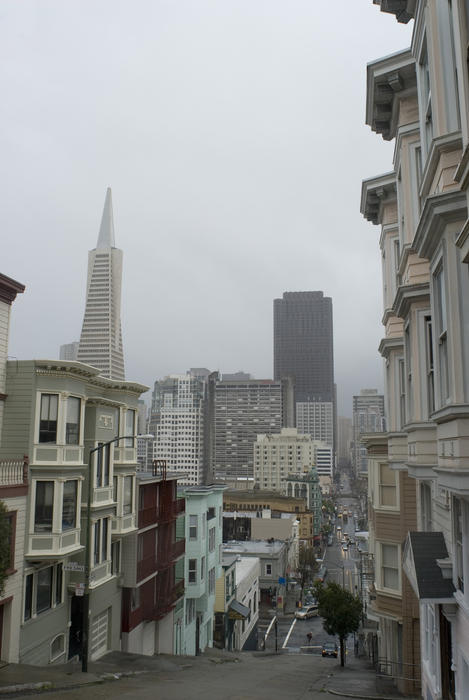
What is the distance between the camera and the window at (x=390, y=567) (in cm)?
2331

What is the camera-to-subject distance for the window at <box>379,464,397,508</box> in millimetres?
24469

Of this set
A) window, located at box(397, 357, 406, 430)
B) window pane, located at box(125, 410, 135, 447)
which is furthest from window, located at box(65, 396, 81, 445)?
window, located at box(397, 357, 406, 430)

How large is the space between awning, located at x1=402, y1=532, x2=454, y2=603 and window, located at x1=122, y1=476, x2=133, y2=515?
18989 mm

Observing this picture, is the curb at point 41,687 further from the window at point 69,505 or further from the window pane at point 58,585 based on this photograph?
the window at point 69,505

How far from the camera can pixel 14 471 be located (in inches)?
817

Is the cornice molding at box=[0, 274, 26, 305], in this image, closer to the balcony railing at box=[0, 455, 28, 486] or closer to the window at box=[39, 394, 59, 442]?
the window at box=[39, 394, 59, 442]

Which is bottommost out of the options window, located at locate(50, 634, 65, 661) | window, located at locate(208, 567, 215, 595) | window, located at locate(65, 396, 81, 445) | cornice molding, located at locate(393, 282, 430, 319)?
window, located at locate(208, 567, 215, 595)

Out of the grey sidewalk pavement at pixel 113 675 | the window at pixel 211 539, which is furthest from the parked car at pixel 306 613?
the grey sidewalk pavement at pixel 113 675

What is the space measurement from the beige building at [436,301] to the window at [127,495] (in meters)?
15.2

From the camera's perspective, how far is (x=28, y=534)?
20.8 meters

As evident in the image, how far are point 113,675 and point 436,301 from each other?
60.3 ft

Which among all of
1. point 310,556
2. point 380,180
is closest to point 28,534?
point 380,180

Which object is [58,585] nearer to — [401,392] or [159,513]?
[159,513]

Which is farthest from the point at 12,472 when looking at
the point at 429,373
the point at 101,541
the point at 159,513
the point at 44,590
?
the point at 159,513
